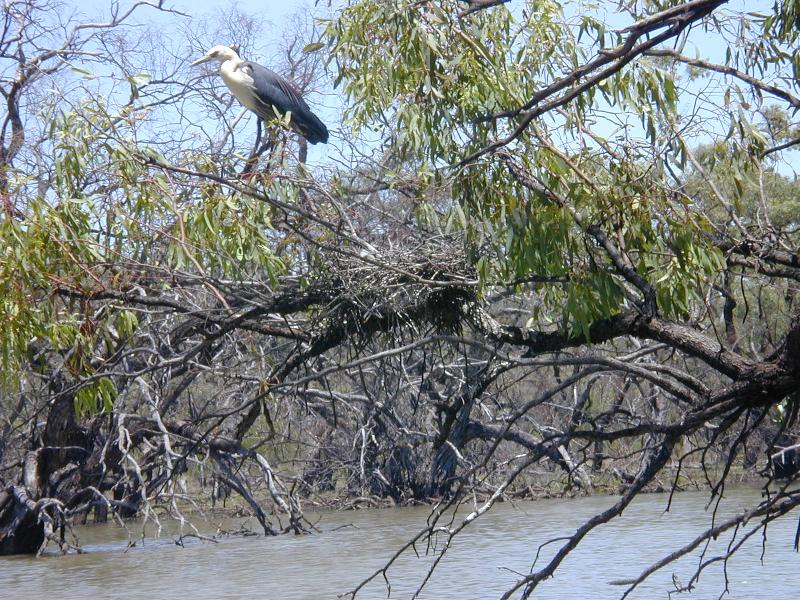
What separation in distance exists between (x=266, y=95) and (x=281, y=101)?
128mm

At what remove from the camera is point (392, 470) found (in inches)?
628

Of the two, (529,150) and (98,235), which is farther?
(98,235)

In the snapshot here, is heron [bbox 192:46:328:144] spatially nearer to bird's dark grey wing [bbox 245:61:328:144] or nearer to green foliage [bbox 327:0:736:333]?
bird's dark grey wing [bbox 245:61:328:144]

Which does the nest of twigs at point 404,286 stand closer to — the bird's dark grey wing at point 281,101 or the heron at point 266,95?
the heron at point 266,95

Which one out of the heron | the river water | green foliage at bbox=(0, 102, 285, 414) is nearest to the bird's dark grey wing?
the heron

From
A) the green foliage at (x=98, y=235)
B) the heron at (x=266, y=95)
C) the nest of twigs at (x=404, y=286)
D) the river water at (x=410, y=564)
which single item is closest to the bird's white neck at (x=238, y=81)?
the heron at (x=266, y=95)

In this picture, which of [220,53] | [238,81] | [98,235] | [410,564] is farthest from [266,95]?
[410,564]

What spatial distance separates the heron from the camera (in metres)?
8.44

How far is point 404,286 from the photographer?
5.90m

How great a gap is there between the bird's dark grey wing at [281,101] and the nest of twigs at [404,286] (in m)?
2.42

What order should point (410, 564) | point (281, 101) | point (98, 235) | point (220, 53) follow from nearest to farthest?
point (98, 235) → point (281, 101) → point (220, 53) → point (410, 564)

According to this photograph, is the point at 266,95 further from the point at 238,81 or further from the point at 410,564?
the point at 410,564

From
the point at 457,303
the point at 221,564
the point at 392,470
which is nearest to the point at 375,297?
the point at 457,303

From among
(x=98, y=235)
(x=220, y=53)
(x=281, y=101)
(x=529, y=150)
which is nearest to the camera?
(x=529, y=150)
